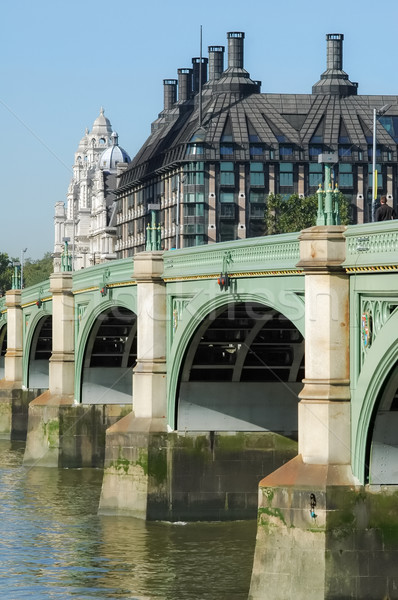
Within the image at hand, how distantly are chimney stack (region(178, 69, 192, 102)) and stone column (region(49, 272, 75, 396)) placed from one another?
107975 mm

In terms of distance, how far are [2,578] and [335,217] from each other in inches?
482

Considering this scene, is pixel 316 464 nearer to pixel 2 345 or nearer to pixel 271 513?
pixel 271 513

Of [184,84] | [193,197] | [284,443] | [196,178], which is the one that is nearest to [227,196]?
[193,197]

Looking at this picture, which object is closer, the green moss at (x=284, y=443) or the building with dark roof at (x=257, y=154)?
the green moss at (x=284, y=443)

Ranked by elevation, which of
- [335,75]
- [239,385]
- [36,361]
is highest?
[335,75]

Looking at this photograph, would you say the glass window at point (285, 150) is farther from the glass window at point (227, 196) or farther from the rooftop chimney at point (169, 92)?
the rooftop chimney at point (169, 92)

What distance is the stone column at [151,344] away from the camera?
40.3 metres

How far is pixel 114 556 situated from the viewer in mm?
36031

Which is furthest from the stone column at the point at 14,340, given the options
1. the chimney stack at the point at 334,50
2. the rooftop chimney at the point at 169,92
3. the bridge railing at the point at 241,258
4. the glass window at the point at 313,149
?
the rooftop chimney at the point at 169,92

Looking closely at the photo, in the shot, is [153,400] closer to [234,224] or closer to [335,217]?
[335,217]

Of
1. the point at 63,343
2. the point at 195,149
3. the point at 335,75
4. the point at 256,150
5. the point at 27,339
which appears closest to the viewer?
the point at 63,343

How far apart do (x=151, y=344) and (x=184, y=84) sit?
126 meters

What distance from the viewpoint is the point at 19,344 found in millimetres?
69875

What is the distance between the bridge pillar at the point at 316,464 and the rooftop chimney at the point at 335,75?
112m
